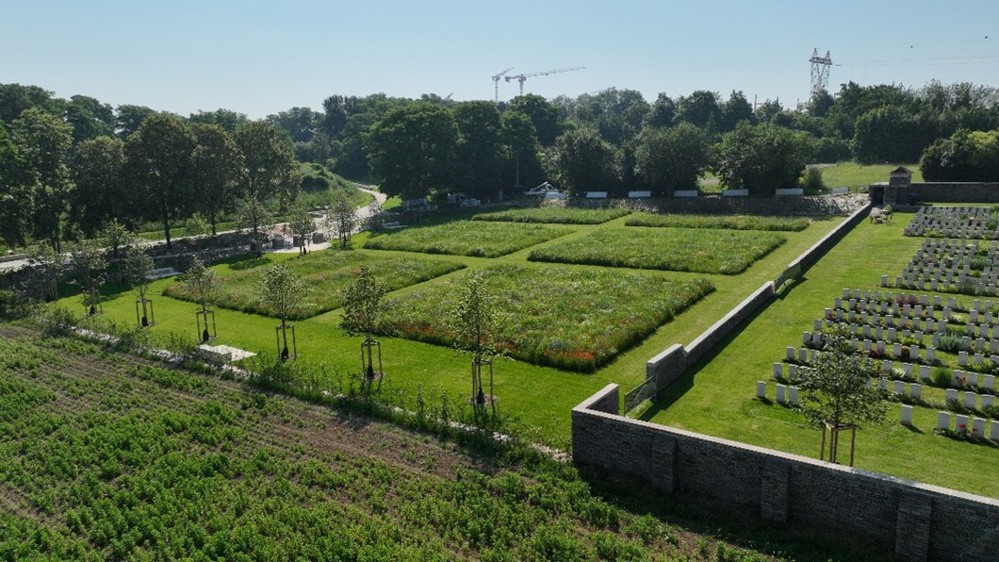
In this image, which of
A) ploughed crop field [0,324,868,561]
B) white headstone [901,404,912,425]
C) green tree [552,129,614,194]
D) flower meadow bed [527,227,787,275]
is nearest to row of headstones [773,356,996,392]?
white headstone [901,404,912,425]

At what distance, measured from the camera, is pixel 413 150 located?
69000 mm

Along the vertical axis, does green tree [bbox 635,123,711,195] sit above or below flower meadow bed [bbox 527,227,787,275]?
above

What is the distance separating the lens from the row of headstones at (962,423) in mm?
16344

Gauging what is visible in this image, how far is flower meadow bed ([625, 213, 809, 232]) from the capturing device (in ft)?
163

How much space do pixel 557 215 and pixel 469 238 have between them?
13.6 m

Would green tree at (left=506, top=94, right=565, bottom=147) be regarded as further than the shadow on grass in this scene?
Yes

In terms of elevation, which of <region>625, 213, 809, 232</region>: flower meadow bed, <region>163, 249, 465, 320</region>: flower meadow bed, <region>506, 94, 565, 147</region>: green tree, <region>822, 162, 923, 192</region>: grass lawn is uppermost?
<region>506, 94, 565, 147</region>: green tree

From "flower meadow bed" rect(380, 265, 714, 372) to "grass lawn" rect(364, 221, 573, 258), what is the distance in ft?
31.3

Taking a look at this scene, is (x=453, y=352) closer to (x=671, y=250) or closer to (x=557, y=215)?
(x=671, y=250)

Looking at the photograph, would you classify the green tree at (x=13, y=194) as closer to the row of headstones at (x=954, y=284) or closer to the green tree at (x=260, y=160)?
the green tree at (x=260, y=160)

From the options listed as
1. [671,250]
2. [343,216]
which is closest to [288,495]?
[671,250]

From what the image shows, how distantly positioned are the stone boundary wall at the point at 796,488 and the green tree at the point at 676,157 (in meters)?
53.6

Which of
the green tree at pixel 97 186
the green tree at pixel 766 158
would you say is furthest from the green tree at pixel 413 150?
the green tree at pixel 766 158

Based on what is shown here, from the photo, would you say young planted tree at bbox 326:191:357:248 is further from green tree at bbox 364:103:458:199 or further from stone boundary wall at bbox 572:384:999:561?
stone boundary wall at bbox 572:384:999:561
